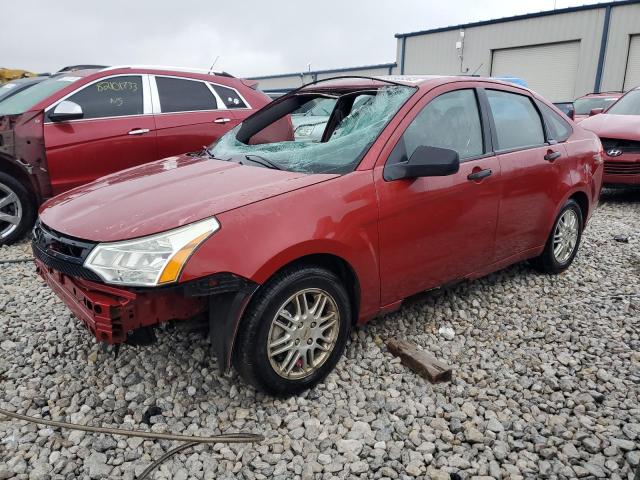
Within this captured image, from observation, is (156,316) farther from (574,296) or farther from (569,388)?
(574,296)

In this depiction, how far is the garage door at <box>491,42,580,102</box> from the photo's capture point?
65.8ft

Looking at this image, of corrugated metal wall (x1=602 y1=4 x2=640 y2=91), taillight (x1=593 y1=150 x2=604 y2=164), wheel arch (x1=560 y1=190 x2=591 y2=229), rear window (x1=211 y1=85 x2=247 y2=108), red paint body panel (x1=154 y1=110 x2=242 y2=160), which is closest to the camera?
wheel arch (x1=560 y1=190 x2=591 y2=229)

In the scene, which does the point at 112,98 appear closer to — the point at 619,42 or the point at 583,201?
the point at 583,201

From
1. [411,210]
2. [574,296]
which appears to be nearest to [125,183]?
[411,210]

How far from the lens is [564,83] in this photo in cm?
2023

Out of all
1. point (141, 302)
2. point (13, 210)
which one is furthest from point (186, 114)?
point (141, 302)

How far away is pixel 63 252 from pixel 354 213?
57.9 inches

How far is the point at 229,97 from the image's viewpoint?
6.12 m

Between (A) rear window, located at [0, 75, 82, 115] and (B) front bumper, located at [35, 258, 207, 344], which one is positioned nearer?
(B) front bumper, located at [35, 258, 207, 344]

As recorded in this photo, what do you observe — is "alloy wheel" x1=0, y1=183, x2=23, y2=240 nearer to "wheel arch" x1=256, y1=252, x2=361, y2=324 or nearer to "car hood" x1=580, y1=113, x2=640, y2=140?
"wheel arch" x1=256, y1=252, x2=361, y2=324

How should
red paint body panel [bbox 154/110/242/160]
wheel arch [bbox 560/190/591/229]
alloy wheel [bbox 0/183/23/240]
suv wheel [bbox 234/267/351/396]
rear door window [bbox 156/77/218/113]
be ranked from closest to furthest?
suv wheel [bbox 234/267/351/396] → wheel arch [bbox 560/190/591/229] → alloy wheel [bbox 0/183/23/240] → red paint body panel [bbox 154/110/242/160] → rear door window [bbox 156/77/218/113]

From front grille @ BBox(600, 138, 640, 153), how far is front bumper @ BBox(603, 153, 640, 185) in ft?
0.34

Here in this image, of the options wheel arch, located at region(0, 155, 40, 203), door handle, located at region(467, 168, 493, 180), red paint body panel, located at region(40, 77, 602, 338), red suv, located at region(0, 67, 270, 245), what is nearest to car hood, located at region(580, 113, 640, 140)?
red paint body panel, located at region(40, 77, 602, 338)

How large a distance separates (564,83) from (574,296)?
19.1m
